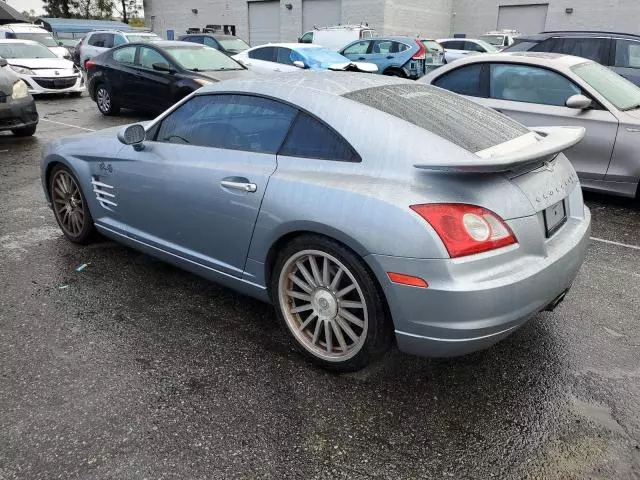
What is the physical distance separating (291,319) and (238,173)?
0.87 metres

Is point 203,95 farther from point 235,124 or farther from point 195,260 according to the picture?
point 195,260

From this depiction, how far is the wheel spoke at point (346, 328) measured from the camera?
8.86 ft

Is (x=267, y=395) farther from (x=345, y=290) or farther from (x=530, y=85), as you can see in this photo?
(x=530, y=85)

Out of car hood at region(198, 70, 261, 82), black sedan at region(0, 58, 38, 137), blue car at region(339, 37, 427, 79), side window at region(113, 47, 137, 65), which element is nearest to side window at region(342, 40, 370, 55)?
blue car at region(339, 37, 427, 79)

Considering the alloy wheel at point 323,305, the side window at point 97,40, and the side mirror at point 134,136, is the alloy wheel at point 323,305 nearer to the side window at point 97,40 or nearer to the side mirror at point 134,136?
the side mirror at point 134,136

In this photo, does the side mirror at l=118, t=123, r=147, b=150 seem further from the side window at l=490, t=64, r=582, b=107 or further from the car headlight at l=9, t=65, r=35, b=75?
the car headlight at l=9, t=65, r=35, b=75

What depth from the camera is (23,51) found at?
13.7 meters

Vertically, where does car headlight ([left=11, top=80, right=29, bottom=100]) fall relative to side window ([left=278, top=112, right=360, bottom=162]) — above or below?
below

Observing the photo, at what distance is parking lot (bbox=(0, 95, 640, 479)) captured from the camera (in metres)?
2.24

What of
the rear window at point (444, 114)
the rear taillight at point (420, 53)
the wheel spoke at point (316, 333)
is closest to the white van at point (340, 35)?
the rear taillight at point (420, 53)

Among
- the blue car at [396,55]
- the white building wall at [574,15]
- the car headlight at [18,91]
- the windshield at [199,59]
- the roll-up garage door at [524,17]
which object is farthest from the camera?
the roll-up garage door at [524,17]

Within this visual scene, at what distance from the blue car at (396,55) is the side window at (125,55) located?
8.13 m

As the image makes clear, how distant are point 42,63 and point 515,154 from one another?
14113 mm

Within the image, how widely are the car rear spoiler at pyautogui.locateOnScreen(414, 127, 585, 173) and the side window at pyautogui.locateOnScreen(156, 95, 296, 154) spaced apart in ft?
3.12
